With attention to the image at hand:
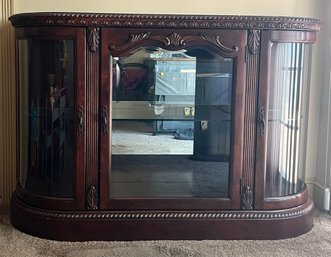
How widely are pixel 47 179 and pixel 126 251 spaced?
48 cm

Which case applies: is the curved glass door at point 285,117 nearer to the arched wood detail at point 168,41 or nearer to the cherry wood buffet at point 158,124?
the cherry wood buffet at point 158,124

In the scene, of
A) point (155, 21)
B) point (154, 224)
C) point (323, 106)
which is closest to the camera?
point (155, 21)

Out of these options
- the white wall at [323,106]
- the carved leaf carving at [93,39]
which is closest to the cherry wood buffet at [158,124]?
the carved leaf carving at [93,39]

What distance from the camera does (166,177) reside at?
2371 mm

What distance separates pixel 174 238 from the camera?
7.53 feet

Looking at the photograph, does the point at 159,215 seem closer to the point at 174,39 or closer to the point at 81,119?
the point at 81,119

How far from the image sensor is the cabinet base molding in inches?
89.3

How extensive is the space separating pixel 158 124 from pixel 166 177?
243mm

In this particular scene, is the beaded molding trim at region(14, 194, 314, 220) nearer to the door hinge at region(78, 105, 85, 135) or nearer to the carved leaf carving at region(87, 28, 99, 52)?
the door hinge at region(78, 105, 85, 135)

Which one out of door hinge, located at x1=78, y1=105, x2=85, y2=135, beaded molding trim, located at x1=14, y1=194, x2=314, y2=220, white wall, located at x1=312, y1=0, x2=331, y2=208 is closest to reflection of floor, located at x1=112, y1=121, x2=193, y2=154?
door hinge, located at x1=78, y1=105, x2=85, y2=135

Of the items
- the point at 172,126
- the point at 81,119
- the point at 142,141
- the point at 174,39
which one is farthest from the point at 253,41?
the point at 81,119

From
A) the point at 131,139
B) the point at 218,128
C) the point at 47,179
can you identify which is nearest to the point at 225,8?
the point at 218,128

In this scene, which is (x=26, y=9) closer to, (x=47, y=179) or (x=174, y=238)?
(x=47, y=179)

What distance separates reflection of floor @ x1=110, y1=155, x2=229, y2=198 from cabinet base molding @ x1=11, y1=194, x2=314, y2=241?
88 millimetres
